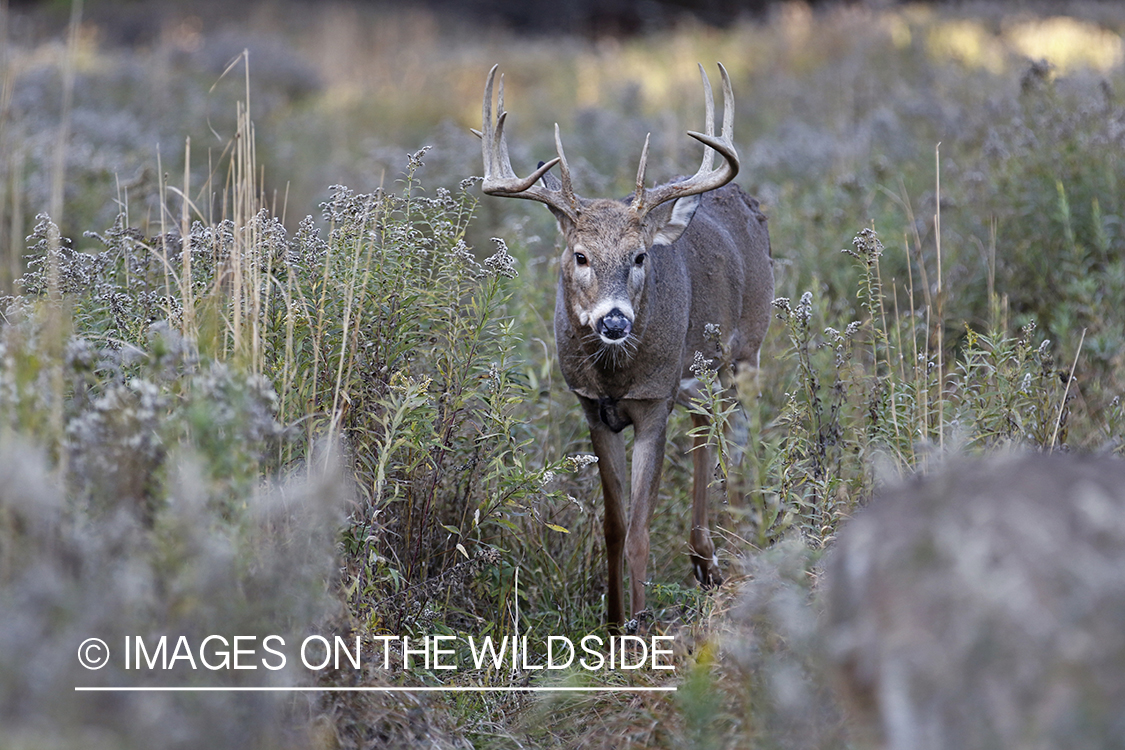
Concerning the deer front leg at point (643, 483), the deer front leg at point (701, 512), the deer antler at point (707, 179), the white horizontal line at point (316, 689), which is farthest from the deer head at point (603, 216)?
the white horizontal line at point (316, 689)

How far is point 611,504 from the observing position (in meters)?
4.70

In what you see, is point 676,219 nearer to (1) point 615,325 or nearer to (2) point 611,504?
(1) point 615,325

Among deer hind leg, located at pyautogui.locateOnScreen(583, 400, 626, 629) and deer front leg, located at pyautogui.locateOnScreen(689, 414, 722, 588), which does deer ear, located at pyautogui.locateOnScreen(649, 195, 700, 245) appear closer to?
deer hind leg, located at pyautogui.locateOnScreen(583, 400, 626, 629)

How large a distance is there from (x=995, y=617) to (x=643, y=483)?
2.92 metres

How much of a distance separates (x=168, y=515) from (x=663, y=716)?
151 cm

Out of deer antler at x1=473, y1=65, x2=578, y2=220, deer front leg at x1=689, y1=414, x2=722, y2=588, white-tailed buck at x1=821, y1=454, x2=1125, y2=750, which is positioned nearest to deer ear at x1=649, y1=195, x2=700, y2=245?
deer antler at x1=473, y1=65, x2=578, y2=220

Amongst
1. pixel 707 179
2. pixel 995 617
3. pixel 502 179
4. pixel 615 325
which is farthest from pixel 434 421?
pixel 995 617

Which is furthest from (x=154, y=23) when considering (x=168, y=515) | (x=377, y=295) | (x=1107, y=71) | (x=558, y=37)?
(x=168, y=515)

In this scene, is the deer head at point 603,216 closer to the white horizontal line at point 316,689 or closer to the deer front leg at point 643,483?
the deer front leg at point 643,483

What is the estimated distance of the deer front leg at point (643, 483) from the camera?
4566mm

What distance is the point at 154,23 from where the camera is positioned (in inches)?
944

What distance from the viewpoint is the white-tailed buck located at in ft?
5.74

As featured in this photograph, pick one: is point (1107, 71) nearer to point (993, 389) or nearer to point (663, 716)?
point (993, 389)

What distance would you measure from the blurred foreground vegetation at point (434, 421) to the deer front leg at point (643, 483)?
0.17m
